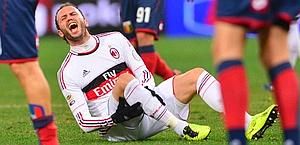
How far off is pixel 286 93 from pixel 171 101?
244 centimetres

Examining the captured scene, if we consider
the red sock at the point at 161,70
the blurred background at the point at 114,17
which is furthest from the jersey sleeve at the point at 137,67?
the blurred background at the point at 114,17

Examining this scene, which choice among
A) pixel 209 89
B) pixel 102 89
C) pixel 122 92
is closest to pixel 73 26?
pixel 102 89

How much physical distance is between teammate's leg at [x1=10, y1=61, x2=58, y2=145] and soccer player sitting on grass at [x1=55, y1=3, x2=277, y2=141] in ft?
3.35

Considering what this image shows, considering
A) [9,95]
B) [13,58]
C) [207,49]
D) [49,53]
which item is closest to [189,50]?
[207,49]

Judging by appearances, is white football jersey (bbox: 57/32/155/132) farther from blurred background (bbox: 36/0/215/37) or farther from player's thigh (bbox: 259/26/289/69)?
blurred background (bbox: 36/0/215/37)

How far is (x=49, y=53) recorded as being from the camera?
61.4 ft

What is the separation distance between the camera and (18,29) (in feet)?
20.3

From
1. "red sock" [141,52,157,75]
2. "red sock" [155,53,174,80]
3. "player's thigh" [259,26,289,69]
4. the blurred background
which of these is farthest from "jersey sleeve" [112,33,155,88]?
the blurred background

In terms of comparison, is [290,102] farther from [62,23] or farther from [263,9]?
[62,23]

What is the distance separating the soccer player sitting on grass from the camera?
7.27m

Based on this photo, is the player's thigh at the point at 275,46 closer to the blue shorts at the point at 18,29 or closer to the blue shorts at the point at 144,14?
the blue shorts at the point at 18,29

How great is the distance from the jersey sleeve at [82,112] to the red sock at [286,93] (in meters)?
2.23

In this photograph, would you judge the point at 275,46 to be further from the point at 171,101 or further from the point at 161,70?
the point at 161,70

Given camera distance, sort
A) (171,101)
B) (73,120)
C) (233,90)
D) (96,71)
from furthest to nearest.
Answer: (73,120), (96,71), (171,101), (233,90)
